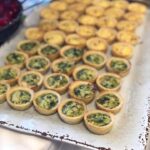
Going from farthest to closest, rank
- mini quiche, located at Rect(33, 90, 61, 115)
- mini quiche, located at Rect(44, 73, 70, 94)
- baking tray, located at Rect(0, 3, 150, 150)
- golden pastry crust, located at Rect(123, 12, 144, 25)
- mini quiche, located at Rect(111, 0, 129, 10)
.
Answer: mini quiche, located at Rect(111, 0, 129, 10)
golden pastry crust, located at Rect(123, 12, 144, 25)
mini quiche, located at Rect(44, 73, 70, 94)
mini quiche, located at Rect(33, 90, 61, 115)
baking tray, located at Rect(0, 3, 150, 150)

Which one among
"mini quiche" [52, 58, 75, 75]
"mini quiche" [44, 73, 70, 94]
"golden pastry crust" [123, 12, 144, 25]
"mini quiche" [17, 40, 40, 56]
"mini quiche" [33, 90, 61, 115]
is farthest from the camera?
"golden pastry crust" [123, 12, 144, 25]

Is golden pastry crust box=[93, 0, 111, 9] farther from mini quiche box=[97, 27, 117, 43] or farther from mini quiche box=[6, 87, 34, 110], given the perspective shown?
mini quiche box=[6, 87, 34, 110]

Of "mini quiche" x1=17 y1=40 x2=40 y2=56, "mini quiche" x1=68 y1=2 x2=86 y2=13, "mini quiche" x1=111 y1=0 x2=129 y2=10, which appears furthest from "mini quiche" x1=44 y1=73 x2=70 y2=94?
"mini quiche" x1=111 y1=0 x2=129 y2=10

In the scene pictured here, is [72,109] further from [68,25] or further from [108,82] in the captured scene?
[68,25]

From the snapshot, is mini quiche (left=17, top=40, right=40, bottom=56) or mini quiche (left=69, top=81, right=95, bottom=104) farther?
mini quiche (left=17, top=40, right=40, bottom=56)

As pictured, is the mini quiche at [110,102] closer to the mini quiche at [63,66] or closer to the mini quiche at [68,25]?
the mini quiche at [63,66]

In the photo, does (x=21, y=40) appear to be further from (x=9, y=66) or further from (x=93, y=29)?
(x=93, y=29)

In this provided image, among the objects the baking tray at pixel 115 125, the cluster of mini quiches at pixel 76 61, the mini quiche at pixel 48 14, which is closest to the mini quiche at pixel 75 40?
the cluster of mini quiches at pixel 76 61
